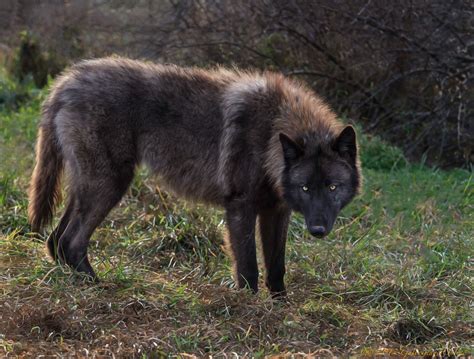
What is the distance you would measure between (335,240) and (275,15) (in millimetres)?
4581

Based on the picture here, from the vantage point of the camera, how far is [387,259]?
698cm

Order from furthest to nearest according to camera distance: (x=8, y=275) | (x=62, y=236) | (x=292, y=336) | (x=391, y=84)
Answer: (x=391, y=84) < (x=62, y=236) < (x=8, y=275) < (x=292, y=336)

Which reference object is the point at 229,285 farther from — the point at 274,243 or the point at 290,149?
the point at 290,149

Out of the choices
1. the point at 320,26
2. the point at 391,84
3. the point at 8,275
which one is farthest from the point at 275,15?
the point at 8,275

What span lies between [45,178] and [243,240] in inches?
66.6

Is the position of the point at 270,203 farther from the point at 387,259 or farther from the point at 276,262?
the point at 387,259

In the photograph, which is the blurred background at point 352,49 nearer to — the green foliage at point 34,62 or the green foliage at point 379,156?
the green foliage at point 379,156

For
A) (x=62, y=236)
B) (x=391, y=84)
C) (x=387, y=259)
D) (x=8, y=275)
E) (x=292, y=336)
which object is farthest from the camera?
(x=391, y=84)

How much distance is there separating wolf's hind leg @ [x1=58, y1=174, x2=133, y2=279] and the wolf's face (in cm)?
135

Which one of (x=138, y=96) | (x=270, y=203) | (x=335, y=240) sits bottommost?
(x=335, y=240)

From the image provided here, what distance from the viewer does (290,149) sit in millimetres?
5902

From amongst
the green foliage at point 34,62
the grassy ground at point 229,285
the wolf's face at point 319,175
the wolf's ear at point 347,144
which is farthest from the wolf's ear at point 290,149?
the green foliage at point 34,62

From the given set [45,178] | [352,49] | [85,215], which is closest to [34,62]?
[352,49]

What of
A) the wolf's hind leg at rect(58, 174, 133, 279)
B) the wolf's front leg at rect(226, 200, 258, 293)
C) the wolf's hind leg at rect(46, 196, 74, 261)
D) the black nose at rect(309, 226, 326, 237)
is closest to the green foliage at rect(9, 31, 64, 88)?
the wolf's hind leg at rect(46, 196, 74, 261)
